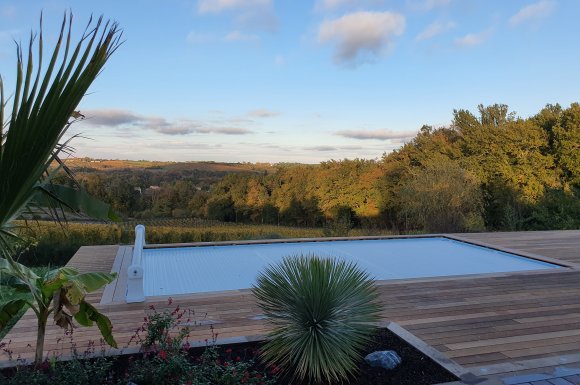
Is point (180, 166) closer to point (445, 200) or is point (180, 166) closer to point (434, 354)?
point (445, 200)

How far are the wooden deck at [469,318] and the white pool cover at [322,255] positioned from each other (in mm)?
745

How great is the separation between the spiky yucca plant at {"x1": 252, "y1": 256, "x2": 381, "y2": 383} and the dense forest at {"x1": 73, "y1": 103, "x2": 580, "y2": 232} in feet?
27.9

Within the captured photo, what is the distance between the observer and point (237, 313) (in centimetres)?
393

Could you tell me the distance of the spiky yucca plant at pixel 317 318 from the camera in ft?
8.16

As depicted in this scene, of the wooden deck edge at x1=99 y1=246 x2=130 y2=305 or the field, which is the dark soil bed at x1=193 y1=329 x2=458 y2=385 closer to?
the wooden deck edge at x1=99 y1=246 x2=130 y2=305

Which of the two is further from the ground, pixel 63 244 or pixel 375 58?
pixel 375 58

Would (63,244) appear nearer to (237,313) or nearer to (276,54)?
(237,313)

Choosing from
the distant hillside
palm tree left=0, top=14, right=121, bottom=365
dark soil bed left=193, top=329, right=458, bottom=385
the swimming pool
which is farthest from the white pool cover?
the distant hillside

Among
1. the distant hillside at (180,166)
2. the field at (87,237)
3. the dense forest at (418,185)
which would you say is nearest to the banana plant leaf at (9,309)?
the field at (87,237)

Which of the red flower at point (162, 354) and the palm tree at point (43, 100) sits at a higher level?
the palm tree at point (43, 100)

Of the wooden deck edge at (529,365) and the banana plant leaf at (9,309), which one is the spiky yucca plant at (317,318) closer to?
the wooden deck edge at (529,365)

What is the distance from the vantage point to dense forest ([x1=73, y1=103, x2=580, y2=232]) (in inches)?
534

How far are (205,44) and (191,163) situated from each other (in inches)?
557

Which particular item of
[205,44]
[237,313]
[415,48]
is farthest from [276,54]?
[237,313]
